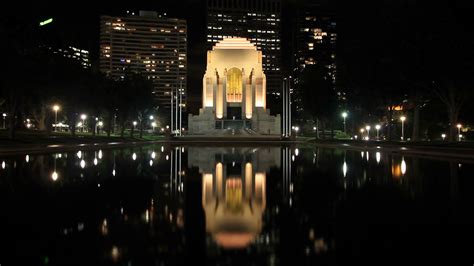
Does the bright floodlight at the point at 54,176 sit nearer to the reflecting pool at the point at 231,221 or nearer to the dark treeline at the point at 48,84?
the reflecting pool at the point at 231,221

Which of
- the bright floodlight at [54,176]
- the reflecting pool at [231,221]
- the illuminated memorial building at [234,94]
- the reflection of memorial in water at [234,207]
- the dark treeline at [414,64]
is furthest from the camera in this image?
the illuminated memorial building at [234,94]

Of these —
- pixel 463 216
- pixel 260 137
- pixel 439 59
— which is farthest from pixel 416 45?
pixel 463 216

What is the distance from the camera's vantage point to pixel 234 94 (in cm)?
9850

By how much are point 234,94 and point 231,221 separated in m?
88.7

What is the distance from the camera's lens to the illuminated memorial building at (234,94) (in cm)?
9050

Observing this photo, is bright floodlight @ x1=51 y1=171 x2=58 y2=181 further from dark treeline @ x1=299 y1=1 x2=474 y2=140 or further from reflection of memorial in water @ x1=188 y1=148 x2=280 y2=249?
dark treeline @ x1=299 y1=1 x2=474 y2=140

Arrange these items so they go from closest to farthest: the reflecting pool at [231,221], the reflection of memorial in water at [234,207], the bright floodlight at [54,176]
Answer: the reflecting pool at [231,221] < the reflection of memorial in water at [234,207] < the bright floodlight at [54,176]

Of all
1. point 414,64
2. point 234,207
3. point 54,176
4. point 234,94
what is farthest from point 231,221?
point 234,94

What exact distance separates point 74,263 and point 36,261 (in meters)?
0.63

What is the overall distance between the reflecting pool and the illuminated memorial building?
71.9 metres

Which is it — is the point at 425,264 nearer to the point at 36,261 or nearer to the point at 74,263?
the point at 74,263

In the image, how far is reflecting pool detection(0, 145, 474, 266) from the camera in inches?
305

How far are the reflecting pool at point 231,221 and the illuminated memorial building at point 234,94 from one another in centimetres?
7187

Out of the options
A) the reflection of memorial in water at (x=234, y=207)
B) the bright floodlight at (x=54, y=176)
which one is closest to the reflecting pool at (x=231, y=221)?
the reflection of memorial in water at (x=234, y=207)
